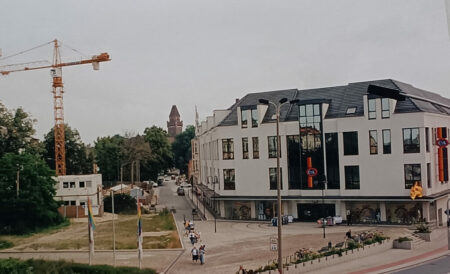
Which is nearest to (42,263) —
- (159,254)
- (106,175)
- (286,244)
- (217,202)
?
(159,254)

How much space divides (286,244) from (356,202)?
14712mm

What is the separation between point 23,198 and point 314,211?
32.1 m

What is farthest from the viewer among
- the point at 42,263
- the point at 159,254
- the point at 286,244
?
the point at 286,244

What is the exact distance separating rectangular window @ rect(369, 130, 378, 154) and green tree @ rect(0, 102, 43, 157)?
4644 cm

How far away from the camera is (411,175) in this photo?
4884 cm

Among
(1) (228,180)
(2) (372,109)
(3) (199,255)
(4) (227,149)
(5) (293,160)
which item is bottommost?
(3) (199,255)

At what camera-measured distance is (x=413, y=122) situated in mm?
48906

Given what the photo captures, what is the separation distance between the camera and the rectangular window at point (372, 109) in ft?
167

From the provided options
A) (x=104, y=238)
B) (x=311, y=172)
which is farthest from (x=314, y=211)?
(x=104, y=238)

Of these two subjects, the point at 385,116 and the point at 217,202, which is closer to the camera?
→ the point at 385,116

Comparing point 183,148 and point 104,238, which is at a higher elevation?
point 183,148

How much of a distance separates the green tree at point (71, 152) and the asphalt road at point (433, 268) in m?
72.8

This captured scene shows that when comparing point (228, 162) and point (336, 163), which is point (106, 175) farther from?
point (336, 163)

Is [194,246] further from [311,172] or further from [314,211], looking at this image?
[314,211]
